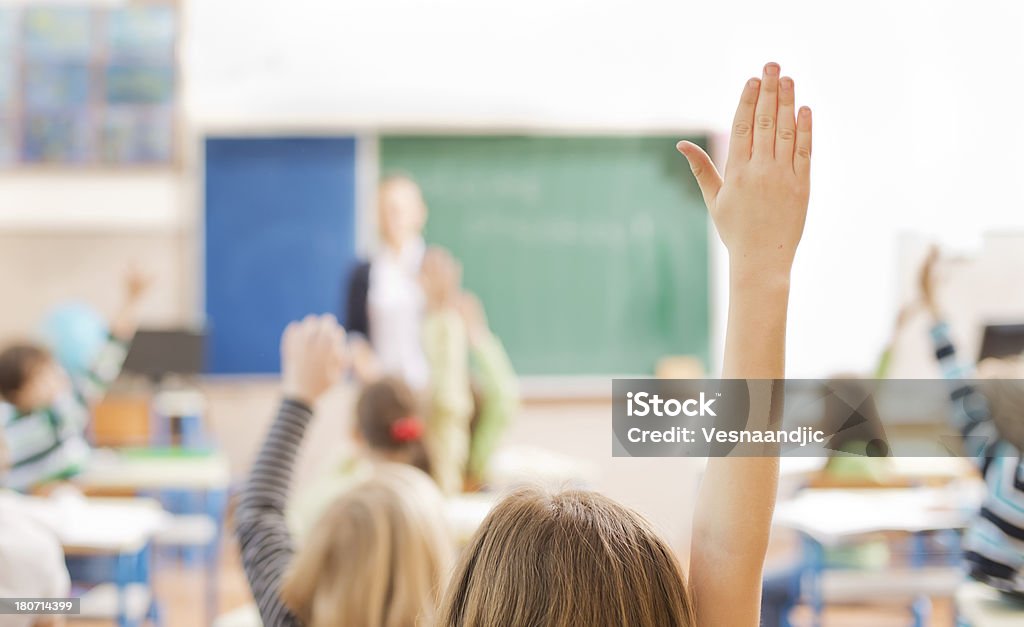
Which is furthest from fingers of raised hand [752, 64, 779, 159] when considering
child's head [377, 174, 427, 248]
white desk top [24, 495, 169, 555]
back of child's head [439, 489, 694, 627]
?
child's head [377, 174, 427, 248]

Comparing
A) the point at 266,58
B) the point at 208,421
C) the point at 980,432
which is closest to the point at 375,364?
the point at 208,421

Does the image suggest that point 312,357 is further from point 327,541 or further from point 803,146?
point 803,146

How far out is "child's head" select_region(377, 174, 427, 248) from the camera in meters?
4.48

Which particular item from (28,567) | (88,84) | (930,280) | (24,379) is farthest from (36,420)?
(88,84)

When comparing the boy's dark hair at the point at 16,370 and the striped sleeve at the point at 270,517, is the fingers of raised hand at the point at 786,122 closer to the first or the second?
the striped sleeve at the point at 270,517

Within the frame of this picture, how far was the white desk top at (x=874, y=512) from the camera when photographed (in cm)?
201

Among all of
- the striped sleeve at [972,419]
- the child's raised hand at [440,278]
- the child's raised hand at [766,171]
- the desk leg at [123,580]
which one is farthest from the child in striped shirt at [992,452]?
the child's raised hand at [440,278]

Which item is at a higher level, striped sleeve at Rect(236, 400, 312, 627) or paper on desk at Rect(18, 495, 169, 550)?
striped sleeve at Rect(236, 400, 312, 627)

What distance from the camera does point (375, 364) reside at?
3.78 meters

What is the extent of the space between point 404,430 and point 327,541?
831 millimetres

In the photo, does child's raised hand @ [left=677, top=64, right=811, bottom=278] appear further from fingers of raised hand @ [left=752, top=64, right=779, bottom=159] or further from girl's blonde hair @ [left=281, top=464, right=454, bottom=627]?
girl's blonde hair @ [left=281, top=464, right=454, bottom=627]

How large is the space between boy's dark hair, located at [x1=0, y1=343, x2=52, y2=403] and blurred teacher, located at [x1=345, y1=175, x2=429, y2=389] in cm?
128

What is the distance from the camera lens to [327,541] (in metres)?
1.13

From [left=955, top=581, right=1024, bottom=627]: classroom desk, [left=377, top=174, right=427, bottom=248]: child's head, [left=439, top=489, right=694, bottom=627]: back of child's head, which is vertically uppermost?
[left=377, top=174, right=427, bottom=248]: child's head
